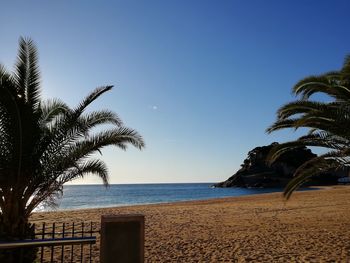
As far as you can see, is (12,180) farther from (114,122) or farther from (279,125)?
(279,125)

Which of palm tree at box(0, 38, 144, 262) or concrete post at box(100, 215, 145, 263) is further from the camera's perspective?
palm tree at box(0, 38, 144, 262)

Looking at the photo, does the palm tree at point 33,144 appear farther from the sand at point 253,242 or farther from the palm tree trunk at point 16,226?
the sand at point 253,242

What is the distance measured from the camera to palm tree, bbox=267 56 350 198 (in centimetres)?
796

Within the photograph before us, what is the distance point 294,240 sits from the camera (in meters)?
11.4

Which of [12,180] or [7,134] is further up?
[7,134]

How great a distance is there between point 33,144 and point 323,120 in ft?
21.6

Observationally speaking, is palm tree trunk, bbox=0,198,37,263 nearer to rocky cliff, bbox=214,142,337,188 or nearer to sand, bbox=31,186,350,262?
sand, bbox=31,186,350,262

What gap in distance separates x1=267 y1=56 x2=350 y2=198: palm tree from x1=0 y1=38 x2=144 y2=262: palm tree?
4118 mm

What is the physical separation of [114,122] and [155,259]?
13.2 ft

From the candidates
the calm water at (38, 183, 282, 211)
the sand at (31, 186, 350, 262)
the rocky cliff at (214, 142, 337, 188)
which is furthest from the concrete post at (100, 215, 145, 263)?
the rocky cliff at (214, 142, 337, 188)

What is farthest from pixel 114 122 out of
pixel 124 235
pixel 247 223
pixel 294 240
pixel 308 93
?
pixel 247 223

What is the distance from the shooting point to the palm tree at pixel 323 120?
26.1ft

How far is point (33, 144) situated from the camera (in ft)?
22.5

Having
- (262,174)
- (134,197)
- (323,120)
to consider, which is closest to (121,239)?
(323,120)
